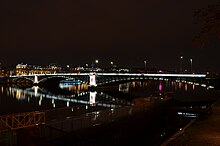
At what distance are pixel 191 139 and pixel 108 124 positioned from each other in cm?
916

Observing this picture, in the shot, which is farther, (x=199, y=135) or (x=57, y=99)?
(x=57, y=99)

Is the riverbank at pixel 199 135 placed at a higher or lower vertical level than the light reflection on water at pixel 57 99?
higher

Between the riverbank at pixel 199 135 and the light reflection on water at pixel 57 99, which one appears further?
the light reflection on water at pixel 57 99

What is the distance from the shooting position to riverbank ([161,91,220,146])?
15.1 meters

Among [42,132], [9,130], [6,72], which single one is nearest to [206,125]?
[42,132]

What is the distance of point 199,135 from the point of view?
1695cm

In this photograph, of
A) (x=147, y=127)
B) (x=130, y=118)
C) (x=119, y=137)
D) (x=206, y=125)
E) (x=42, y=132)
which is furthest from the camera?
(x=147, y=127)

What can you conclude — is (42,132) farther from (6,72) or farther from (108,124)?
(6,72)

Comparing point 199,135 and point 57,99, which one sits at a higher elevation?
point 199,135

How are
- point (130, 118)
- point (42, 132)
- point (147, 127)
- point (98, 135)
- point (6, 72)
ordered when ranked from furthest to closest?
point (6, 72), point (147, 127), point (130, 118), point (98, 135), point (42, 132)

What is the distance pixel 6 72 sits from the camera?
16238 cm

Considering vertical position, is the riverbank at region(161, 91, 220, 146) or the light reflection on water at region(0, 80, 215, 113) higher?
the riverbank at region(161, 91, 220, 146)

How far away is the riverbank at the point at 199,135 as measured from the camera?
15.1m

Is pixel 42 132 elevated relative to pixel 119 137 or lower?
elevated
